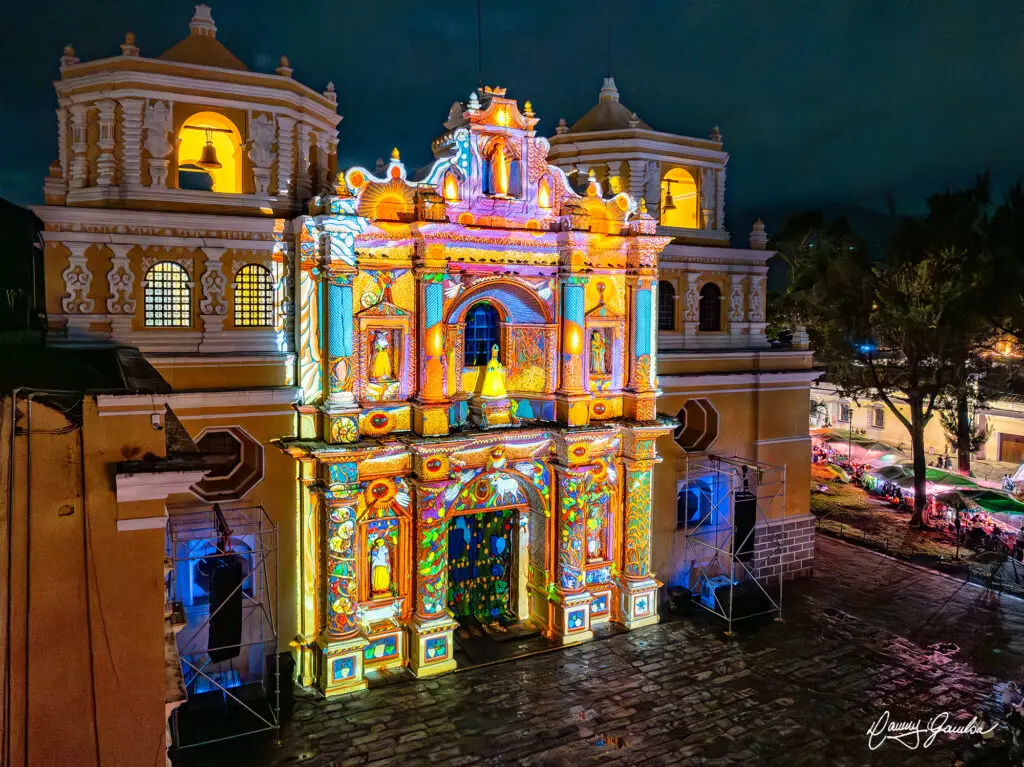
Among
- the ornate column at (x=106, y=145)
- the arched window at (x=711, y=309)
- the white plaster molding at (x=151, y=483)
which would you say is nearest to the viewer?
the white plaster molding at (x=151, y=483)

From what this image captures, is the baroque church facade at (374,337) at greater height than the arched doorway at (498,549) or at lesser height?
greater

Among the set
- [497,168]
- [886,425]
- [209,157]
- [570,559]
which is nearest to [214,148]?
[209,157]

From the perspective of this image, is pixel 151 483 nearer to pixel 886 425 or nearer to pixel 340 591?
pixel 340 591

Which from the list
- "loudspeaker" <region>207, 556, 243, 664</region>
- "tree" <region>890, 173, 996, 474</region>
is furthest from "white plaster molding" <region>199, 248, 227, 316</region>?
"tree" <region>890, 173, 996, 474</region>

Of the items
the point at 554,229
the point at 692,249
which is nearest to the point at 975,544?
the point at 692,249

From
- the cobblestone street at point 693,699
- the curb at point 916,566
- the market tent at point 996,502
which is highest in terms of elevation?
the market tent at point 996,502

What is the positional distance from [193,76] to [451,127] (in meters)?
5.98

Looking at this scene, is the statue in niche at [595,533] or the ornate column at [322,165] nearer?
the ornate column at [322,165]

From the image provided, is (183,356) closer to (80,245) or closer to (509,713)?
(80,245)

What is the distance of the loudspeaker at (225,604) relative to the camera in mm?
15242

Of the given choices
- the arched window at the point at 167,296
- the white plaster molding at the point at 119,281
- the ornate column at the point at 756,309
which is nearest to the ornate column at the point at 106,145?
the white plaster molding at the point at 119,281

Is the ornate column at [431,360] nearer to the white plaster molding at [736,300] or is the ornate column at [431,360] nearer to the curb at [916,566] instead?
the white plaster molding at [736,300]

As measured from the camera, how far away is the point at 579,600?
1870 cm

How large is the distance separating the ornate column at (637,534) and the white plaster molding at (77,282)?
1291 cm
